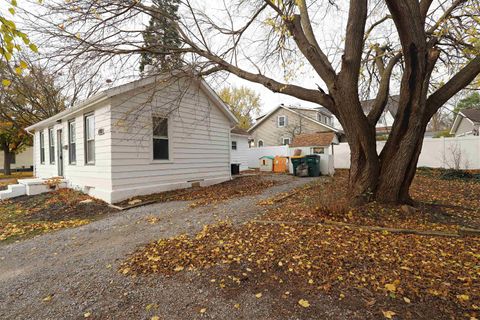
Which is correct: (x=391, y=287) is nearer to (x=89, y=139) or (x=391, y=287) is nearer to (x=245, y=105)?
(x=89, y=139)

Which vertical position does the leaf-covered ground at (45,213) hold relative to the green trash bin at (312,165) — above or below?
below

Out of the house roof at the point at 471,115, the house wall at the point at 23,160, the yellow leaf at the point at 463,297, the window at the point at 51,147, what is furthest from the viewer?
the house wall at the point at 23,160

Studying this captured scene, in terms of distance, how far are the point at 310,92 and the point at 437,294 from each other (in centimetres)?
405

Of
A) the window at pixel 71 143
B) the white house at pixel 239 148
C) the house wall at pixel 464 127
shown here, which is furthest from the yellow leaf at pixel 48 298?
the house wall at pixel 464 127

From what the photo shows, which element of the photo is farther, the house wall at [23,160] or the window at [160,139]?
the house wall at [23,160]

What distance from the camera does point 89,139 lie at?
8.27 m

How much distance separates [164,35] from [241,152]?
13.2m

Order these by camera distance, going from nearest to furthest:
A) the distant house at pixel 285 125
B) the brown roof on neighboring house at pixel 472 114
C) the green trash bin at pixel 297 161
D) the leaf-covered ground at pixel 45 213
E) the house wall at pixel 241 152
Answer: the leaf-covered ground at pixel 45 213 < the green trash bin at pixel 297 161 < the brown roof on neighboring house at pixel 472 114 < the house wall at pixel 241 152 < the distant house at pixel 285 125

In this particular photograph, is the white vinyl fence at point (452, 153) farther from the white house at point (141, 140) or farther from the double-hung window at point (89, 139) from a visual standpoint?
the double-hung window at point (89, 139)

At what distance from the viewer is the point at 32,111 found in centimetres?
1764

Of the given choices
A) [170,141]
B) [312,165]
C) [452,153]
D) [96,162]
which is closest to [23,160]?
[96,162]

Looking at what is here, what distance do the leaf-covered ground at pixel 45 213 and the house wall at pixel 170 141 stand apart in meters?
0.95

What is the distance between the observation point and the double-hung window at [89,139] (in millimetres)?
8102

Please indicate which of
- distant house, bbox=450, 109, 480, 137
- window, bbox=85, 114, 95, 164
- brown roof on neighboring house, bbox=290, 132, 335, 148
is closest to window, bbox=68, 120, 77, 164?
window, bbox=85, 114, 95, 164
